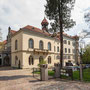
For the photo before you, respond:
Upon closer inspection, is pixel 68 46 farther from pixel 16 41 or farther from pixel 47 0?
pixel 47 0

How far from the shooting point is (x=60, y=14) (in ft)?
52.5

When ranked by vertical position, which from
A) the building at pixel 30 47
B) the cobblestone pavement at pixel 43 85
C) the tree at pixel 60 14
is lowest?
the cobblestone pavement at pixel 43 85

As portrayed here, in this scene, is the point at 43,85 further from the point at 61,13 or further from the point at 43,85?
the point at 61,13

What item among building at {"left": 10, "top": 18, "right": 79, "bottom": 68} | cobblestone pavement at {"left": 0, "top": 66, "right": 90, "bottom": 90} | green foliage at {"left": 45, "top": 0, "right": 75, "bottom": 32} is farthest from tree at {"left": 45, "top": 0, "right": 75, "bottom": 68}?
cobblestone pavement at {"left": 0, "top": 66, "right": 90, "bottom": 90}

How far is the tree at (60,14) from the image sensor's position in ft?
52.3

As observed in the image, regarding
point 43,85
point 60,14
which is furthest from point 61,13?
point 43,85

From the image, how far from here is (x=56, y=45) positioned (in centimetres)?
3678

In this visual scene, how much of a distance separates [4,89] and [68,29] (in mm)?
13556

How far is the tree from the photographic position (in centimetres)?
1595

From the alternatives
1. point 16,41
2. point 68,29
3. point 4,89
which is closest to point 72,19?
point 68,29

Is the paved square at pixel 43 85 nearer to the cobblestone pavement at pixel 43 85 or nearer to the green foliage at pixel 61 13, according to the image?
the cobblestone pavement at pixel 43 85

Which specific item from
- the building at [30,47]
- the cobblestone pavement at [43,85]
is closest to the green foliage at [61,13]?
the building at [30,47]

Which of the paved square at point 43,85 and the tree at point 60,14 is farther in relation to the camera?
the tree at point 60,14

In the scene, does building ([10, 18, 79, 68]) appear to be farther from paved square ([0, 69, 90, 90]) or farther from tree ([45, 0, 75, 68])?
paved square ([0, 69, 90, 90])
